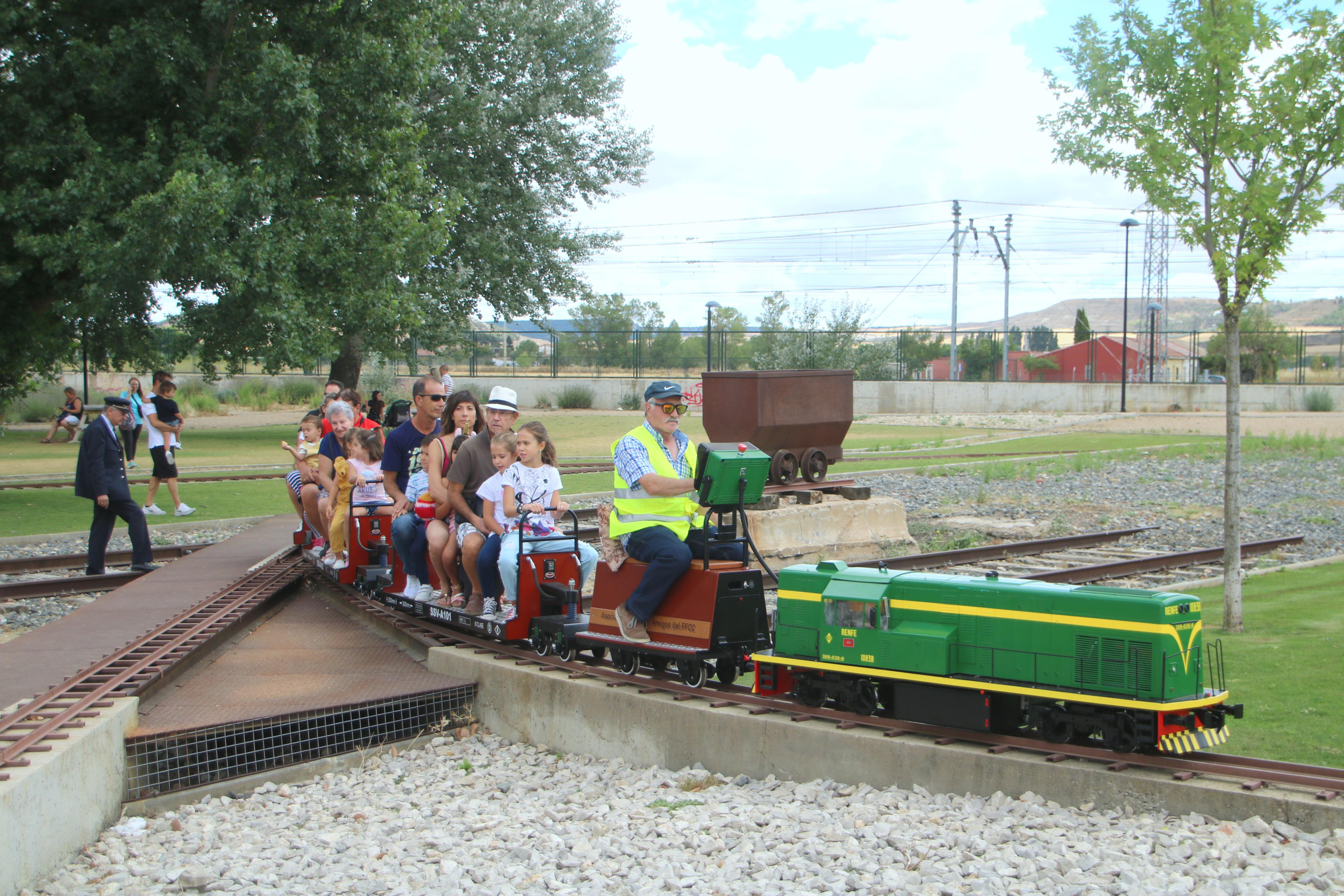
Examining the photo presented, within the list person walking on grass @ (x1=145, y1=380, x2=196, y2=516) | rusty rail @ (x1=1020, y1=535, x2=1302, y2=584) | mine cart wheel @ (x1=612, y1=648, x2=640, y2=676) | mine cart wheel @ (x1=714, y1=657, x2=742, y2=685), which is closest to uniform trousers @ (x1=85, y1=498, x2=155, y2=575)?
person walking on grass @ (x1=145, y1=380, x2=196, y2=516)

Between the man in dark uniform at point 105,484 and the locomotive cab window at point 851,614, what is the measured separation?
882 centimetres

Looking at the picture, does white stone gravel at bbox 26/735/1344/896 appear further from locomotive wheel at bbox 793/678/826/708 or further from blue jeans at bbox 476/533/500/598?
blue jeans at bbox 476/533/500/598

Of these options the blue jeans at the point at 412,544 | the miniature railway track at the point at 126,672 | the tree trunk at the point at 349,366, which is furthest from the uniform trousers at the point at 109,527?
the tree trunk at the point at 349,366

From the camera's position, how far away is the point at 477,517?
862 centimetres

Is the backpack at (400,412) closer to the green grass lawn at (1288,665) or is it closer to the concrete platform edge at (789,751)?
the concrete platform edge at (789,751)

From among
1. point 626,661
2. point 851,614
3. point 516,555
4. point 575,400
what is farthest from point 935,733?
point 575,400

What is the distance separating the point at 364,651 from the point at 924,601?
5061 mm

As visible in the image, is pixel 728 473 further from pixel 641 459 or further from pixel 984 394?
pixel 984 394

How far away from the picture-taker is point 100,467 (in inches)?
463

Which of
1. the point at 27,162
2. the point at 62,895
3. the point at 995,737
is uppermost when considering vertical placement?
the point at 27,162

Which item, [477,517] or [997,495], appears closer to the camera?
[477,517]

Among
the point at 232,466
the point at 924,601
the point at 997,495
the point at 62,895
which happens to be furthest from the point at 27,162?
the point at 997,495

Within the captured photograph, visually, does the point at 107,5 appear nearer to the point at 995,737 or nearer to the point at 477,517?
the point at 477,517

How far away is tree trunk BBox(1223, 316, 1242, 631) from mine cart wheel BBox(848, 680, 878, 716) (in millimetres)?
4865
